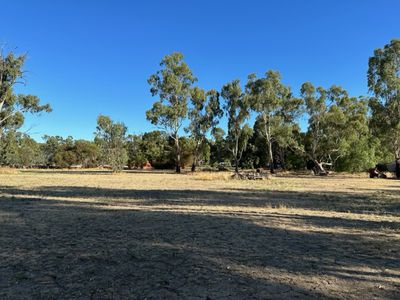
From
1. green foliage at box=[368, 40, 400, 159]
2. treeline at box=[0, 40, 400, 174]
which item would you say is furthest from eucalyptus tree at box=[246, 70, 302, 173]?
green foliage at box=[368, 40, 400, 159]

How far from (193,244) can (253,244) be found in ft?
3.48

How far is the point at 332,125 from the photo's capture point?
4881 cm

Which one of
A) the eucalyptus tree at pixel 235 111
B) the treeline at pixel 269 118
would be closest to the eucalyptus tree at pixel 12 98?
the treeline at pixel 269 118

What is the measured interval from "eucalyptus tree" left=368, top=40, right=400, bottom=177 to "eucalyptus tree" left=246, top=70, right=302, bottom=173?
13.3m

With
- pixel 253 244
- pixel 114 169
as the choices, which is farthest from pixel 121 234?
pixel 114 169

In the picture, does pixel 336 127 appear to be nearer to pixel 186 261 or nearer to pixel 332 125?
pixel 332 125

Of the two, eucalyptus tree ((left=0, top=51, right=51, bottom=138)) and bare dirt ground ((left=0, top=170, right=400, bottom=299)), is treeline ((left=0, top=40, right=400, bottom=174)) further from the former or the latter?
bare dirt ground ((left=0, top=170, right=400, bottom=299))

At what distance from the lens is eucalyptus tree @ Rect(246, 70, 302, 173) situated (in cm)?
5184

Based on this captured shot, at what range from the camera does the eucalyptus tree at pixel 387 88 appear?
3744 centimetres

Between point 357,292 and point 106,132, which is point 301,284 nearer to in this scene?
point 357,292

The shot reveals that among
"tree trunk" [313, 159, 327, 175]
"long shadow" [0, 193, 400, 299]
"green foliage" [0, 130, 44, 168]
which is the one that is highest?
"green foliage" [0, 130, 44, 168]

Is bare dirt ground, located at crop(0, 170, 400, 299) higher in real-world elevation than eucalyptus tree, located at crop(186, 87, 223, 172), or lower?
lower

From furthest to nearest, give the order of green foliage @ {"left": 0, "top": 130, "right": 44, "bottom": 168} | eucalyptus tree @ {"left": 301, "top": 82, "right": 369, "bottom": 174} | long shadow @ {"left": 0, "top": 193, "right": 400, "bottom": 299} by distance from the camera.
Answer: green foliage @ {"left": 0, "top": 130, "right": 44, "bottom": 168} → eucalyptus tree @ {"left": 301, "top": 82, "right": 369, "bottom": 174} → long shadow @ {"left": 0, "top": 193, "right": 400, "bottom": 299}

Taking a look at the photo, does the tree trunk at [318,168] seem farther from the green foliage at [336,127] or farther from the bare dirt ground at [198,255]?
the bare dirt ground at [198,255]
